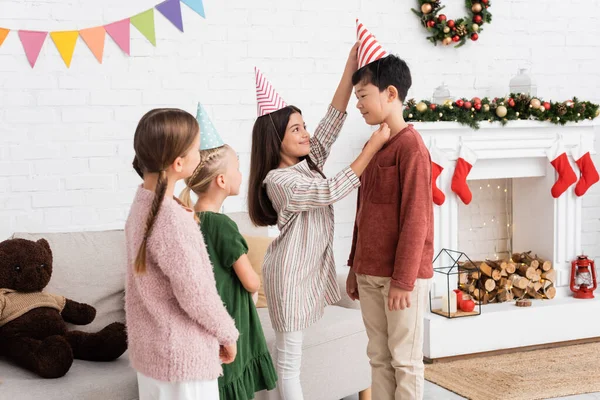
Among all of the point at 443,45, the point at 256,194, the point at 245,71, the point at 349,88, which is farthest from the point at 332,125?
the point at 443,45

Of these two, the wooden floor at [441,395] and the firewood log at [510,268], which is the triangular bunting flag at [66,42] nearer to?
the wooden floor at [441,395]

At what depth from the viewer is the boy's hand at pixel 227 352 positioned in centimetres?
173

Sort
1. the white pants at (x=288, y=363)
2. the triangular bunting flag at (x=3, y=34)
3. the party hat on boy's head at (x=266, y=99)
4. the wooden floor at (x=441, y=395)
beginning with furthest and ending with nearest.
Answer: the triangular bunting flag at (x=3, y=34) < the wooden floor at (x=441, y=395) < the party hat on boy's head at (x=266, y=99) < the white pants at (x=288, y=363)

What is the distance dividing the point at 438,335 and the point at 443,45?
5.33ft

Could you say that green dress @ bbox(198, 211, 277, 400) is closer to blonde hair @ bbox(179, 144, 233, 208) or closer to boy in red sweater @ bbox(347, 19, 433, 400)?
blonde hair @ bbox(179, 144, 233, 208)

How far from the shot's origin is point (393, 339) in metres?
2.11

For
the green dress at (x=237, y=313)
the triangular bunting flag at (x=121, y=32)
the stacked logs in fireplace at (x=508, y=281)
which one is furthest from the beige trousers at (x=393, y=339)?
the triangular bunting flag at (x=121, y=32)

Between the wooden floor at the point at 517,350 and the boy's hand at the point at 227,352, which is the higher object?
the boy's hand at the point at 227,352

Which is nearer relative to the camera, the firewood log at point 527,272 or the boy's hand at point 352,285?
the boy's hand at point 352,285

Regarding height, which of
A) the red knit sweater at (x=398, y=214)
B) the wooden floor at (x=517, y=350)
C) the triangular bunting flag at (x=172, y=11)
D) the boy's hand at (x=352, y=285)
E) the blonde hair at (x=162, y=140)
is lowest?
the wooden floor at (x=517, y=350)

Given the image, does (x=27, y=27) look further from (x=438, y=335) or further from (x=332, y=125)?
(x=438, y=335)

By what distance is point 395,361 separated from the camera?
2.11 meters

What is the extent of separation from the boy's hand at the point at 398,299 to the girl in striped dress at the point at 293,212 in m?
0.31

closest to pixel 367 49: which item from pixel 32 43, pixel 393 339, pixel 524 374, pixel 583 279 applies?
pixel 393 339
